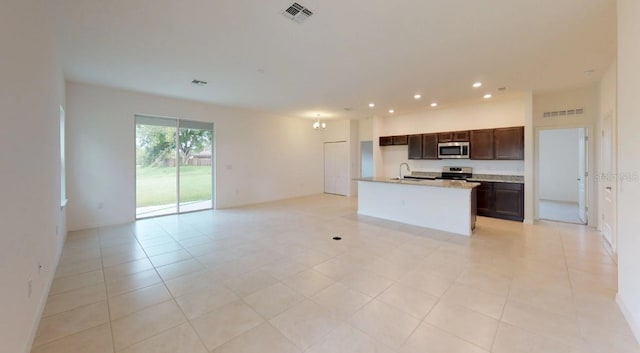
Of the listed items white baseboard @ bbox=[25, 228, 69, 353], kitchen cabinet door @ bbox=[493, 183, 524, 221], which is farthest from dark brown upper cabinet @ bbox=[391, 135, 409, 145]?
white baseboard @ bbox=[25, 228, 69, 353]

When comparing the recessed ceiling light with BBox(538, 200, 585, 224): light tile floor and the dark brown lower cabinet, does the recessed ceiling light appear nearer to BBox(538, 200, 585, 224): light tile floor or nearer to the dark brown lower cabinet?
the dark brown lower cabinet

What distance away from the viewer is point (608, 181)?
4125 millimetres

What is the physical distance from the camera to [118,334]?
77.3 inches

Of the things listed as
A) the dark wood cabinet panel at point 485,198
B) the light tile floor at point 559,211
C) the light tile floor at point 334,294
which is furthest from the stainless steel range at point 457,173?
the light tile floor at point 334,294

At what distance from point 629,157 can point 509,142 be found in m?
4.05

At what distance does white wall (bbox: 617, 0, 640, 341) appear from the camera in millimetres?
1938

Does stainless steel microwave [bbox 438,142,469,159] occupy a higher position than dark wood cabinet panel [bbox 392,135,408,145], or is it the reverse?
dark wood cabinet panel [bbox 392,135,408,145]

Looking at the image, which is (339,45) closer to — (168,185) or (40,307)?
(40,307)

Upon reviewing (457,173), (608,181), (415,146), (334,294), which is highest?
(415,146)

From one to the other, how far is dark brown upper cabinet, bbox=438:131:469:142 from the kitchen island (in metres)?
1.81

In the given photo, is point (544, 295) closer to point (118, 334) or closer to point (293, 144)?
point (118, 334)

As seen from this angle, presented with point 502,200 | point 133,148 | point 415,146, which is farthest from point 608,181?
point 133,148

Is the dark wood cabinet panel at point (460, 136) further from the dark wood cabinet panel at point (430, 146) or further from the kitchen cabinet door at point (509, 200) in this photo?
the kitchen cabinet door at point (509, 200)

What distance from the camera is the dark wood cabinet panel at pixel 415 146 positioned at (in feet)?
23.5
